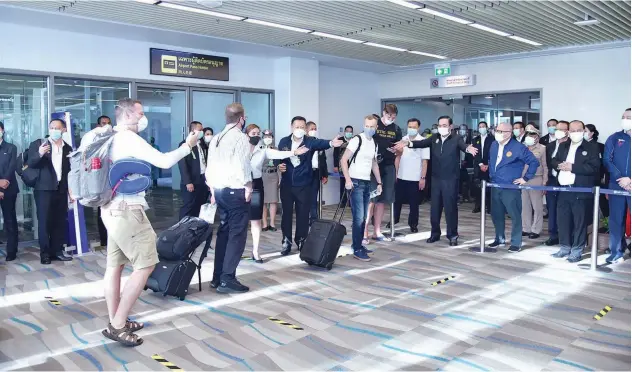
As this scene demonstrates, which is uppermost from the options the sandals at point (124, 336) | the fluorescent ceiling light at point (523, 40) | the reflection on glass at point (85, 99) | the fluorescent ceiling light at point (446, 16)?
the fluorescent ceiling light at point (523, 40)

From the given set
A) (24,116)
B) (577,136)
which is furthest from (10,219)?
(577,136)

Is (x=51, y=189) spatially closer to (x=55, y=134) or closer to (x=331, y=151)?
(x=55, y=134)

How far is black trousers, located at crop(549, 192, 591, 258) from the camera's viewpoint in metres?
6.52

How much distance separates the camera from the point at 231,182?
4996 mm

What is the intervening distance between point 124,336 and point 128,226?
0.79m

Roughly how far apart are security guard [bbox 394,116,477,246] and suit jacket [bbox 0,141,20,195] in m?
4.70

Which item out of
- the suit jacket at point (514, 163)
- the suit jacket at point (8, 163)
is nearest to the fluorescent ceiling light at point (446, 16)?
the suit jacket at point (514, 163)

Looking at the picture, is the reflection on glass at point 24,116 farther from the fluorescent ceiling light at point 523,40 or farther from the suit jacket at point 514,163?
the fluorescent ceiling light at point 523,40

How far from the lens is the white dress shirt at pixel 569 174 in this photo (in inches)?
258

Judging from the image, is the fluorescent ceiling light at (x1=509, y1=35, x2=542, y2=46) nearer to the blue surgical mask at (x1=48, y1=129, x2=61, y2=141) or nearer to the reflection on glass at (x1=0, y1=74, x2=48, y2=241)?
the blue surgical mask at (x1=48, y1=129, x2=61, y2=141)

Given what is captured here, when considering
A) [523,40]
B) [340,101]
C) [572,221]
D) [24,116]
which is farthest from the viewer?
[340,101]

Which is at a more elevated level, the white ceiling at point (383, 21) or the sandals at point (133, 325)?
the white ceiling at point (383, 21)

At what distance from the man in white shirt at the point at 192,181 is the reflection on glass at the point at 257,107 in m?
3.28

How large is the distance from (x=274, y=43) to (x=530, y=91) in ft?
17.5
